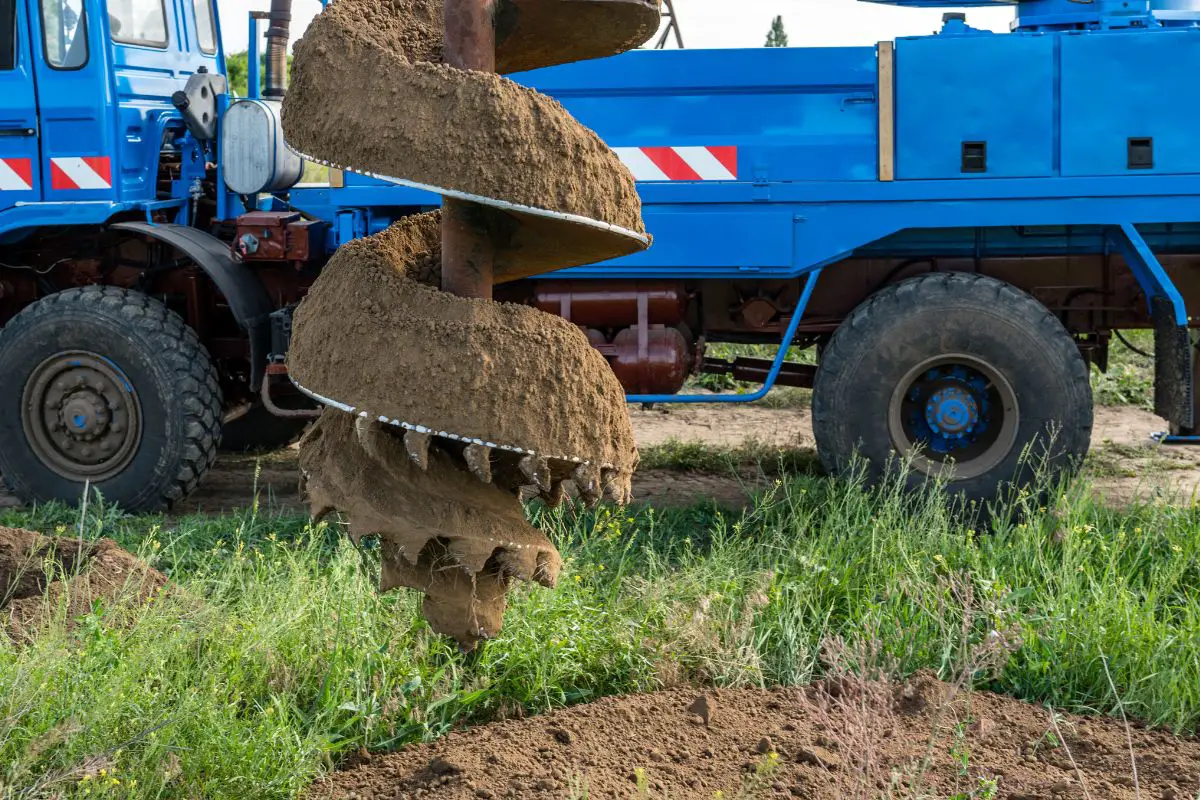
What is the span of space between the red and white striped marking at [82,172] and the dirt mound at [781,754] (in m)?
4.06

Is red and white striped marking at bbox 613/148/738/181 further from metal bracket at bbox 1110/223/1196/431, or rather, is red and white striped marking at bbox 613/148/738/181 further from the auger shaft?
the auger shaft

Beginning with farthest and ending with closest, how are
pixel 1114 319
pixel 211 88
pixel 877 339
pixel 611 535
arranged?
pixel 211 88
pixel 1114 319
pixel 877 339
pixel 611 535

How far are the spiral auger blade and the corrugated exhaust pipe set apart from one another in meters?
4.08

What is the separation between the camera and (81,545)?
4156 mm

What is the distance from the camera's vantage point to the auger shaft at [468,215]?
2.54 m

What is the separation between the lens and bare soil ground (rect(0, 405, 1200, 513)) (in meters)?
6.50

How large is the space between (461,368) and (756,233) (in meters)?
3.45

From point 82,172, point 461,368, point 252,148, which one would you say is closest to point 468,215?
point 461,368

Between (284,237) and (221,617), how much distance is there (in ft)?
9.05

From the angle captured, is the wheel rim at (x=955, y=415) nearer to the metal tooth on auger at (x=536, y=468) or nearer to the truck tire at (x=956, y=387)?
the truck tire at (x=956, y=387)

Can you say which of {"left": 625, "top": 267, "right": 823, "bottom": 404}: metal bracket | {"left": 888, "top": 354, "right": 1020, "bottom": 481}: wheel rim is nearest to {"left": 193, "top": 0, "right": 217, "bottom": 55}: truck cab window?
{"left": 625, "top": 267, "right": 823, "bottom": 404}: metal bracket

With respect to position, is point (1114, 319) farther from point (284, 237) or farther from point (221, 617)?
point (221, 617)

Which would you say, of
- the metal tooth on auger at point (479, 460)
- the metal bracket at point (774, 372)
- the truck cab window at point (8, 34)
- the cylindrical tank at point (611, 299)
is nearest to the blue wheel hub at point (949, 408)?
the metal bracket at point (774, 372)

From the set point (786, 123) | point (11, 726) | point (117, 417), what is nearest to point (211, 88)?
point (117, 417)
